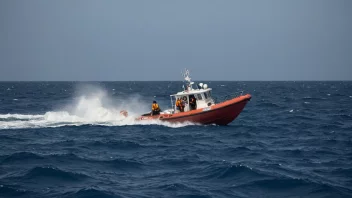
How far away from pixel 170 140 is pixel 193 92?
5.42 metres

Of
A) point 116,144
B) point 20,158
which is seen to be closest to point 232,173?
point 116,144

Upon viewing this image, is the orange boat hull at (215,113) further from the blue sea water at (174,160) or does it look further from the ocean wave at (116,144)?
the ocean wave at (116,144)

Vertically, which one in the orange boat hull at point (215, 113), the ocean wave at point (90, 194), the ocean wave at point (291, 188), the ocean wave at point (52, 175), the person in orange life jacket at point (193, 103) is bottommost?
the ocean wave at point (291, 188)

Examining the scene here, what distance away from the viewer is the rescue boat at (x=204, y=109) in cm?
2547

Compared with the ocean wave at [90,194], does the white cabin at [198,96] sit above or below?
above

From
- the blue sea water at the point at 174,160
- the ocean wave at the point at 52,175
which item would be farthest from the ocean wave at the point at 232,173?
the ocean wave at the point at 52,175

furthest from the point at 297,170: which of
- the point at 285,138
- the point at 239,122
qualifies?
the point at 239,122

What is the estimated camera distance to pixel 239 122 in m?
29.5

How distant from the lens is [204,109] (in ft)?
83.2

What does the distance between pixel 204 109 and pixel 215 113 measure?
2.51 feet

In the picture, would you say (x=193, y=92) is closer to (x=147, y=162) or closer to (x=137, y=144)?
(x=137, y=144)

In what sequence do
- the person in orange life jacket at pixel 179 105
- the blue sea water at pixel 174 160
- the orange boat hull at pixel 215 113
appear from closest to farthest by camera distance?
1. the blue sea water at pixel 174 160
2. the orange boat hull at pixel 215 113
3. the person in orange life jacket at pixel 179 105

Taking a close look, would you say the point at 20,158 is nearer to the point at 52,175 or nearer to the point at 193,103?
the point at 52,175

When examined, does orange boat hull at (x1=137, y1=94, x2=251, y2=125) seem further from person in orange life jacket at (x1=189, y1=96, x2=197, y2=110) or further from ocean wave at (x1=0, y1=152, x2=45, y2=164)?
ocean wave at (x1=0, y1=152, x2=45, y2=164)
